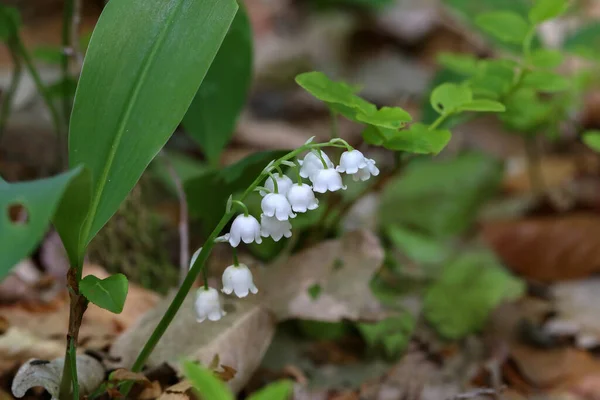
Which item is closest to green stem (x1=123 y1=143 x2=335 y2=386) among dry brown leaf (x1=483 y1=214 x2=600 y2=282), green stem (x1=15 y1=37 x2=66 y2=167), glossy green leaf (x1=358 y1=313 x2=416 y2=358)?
glossy green leaf (x1=358 y1=313 x2=416 y2=358)

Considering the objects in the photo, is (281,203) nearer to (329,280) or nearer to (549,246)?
(329,280)

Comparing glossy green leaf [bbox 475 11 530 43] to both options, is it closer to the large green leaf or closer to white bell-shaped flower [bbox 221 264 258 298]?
white bell-shaped flower [bbox 221 264 258 298]

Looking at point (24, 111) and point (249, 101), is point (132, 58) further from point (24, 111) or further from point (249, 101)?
point (249, 101)

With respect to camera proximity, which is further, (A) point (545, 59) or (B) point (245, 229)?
(A) point (545, 59)

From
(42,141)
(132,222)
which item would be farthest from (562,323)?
(42,141)

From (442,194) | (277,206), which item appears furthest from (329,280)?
(442,194)
